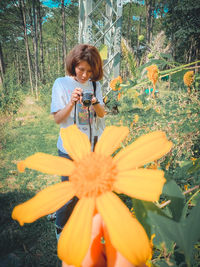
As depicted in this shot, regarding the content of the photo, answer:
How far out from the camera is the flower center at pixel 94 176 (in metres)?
0.23

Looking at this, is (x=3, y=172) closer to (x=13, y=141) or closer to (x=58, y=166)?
(x=13, y=141)

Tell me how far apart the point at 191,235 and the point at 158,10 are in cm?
1191

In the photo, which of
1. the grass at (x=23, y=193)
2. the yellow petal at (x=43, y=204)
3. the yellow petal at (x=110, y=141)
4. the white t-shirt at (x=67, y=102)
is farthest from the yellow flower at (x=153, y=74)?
the grass at (x=23, y=193)

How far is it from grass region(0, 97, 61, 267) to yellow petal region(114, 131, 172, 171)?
1.28 meters

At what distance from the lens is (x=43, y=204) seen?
8.6 inches

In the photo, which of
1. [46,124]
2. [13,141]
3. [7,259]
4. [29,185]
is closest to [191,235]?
[7,259]

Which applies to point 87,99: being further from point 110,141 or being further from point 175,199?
point 175,199

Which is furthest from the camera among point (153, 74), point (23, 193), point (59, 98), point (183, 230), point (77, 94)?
point (23, 193)

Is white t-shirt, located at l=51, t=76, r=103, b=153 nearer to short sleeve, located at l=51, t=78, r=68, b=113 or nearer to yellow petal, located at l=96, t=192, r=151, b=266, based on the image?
short sleeve, located at l=51, t=78, r=68, b=113

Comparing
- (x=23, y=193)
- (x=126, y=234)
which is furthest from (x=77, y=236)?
(x=23, y=193)

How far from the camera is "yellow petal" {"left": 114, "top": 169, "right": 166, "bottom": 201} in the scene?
7.1 inches

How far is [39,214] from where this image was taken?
0.20m

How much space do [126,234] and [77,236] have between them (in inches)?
2.2

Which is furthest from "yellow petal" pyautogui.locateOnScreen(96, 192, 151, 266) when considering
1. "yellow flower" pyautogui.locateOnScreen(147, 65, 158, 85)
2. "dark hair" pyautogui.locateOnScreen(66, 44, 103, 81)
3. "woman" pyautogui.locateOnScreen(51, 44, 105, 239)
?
"dark hair" pyautogui.locateOnScreen(66, 44, 103, 81)
